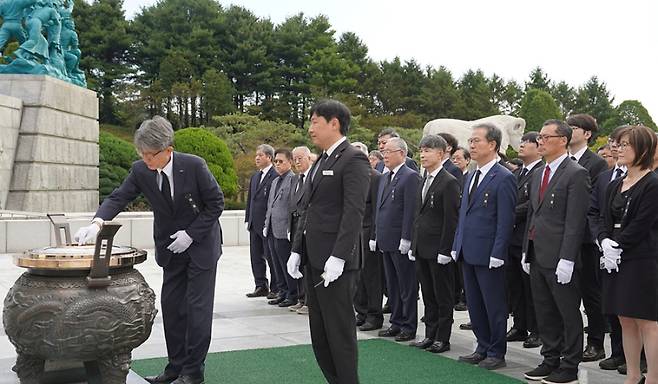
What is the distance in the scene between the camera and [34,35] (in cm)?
1462

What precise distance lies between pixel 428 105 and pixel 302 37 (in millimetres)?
9147

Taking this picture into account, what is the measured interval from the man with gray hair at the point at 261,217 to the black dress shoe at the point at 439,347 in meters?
2.86

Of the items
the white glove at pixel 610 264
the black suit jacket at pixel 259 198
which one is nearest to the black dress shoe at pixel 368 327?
the black suit jacket at pixel 259 198

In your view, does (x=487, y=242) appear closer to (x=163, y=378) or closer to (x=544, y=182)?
(x=544, y=182)

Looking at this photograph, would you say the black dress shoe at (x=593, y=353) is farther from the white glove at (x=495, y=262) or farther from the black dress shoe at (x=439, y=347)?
the white glove at (x=495, y=262)

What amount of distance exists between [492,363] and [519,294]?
1248 mm

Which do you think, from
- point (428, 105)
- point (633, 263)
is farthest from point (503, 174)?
point (428, 105)

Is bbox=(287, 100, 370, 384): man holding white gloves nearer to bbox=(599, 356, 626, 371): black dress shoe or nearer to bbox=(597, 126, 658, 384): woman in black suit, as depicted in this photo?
bbox=(597, 126, 658, 384): woman in black suit

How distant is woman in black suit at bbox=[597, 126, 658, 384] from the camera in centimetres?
406

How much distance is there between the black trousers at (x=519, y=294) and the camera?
596 cm


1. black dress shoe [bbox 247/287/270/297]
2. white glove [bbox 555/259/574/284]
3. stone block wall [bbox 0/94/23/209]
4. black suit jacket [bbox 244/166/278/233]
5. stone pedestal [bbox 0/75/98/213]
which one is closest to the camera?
white glove [bbox 555/259/574/284]

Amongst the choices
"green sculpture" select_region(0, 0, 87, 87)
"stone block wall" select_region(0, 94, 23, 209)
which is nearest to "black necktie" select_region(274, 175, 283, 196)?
"stone block wall" select_region(0, 94, 23, 209)

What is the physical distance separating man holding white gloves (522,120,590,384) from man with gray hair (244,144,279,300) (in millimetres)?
3884

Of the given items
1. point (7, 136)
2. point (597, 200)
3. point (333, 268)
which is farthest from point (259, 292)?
point (7, 136)
